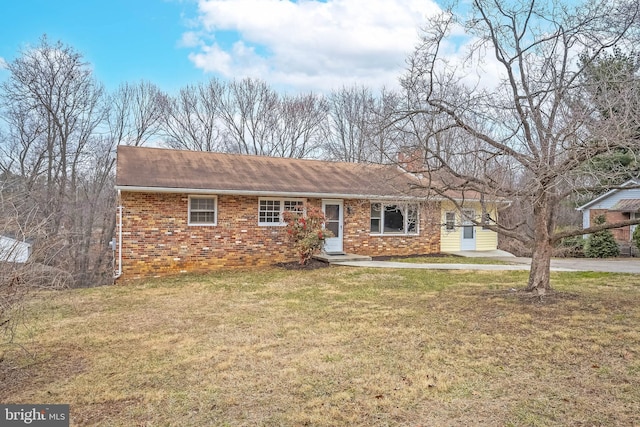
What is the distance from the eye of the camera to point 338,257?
13.9 metres

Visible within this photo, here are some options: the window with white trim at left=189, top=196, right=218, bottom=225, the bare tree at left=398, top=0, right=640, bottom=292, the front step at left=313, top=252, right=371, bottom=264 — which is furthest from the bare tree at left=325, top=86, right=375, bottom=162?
the bare tree at left=398, top=0, right=640, bottom=292

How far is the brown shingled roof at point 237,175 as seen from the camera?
12.0m

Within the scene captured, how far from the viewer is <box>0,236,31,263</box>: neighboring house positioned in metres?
4.14

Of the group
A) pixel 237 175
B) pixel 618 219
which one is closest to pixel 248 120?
pixel 237 175

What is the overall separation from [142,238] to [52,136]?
478 inches

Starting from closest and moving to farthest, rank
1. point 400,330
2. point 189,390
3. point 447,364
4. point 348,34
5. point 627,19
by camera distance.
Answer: point 189,390 → point 447,364 → point 400,330 → point 627,19 → point 348,34

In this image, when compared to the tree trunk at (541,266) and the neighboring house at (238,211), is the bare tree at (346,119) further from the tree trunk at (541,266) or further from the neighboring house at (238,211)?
the tree trunk at (541,266)

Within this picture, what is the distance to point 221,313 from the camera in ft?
23.9

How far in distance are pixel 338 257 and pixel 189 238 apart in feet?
15.7

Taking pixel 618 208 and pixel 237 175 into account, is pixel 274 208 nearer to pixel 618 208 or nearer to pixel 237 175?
pixel 237 175

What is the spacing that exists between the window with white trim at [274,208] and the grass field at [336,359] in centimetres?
488

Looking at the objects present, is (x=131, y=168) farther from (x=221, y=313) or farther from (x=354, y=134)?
(x=354, y=134)

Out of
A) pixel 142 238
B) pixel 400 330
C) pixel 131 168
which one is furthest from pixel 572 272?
pixel 131 168

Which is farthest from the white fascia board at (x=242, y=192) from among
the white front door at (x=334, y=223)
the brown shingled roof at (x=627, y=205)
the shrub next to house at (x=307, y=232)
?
the brown shingled roof at (x=627, y=205)
